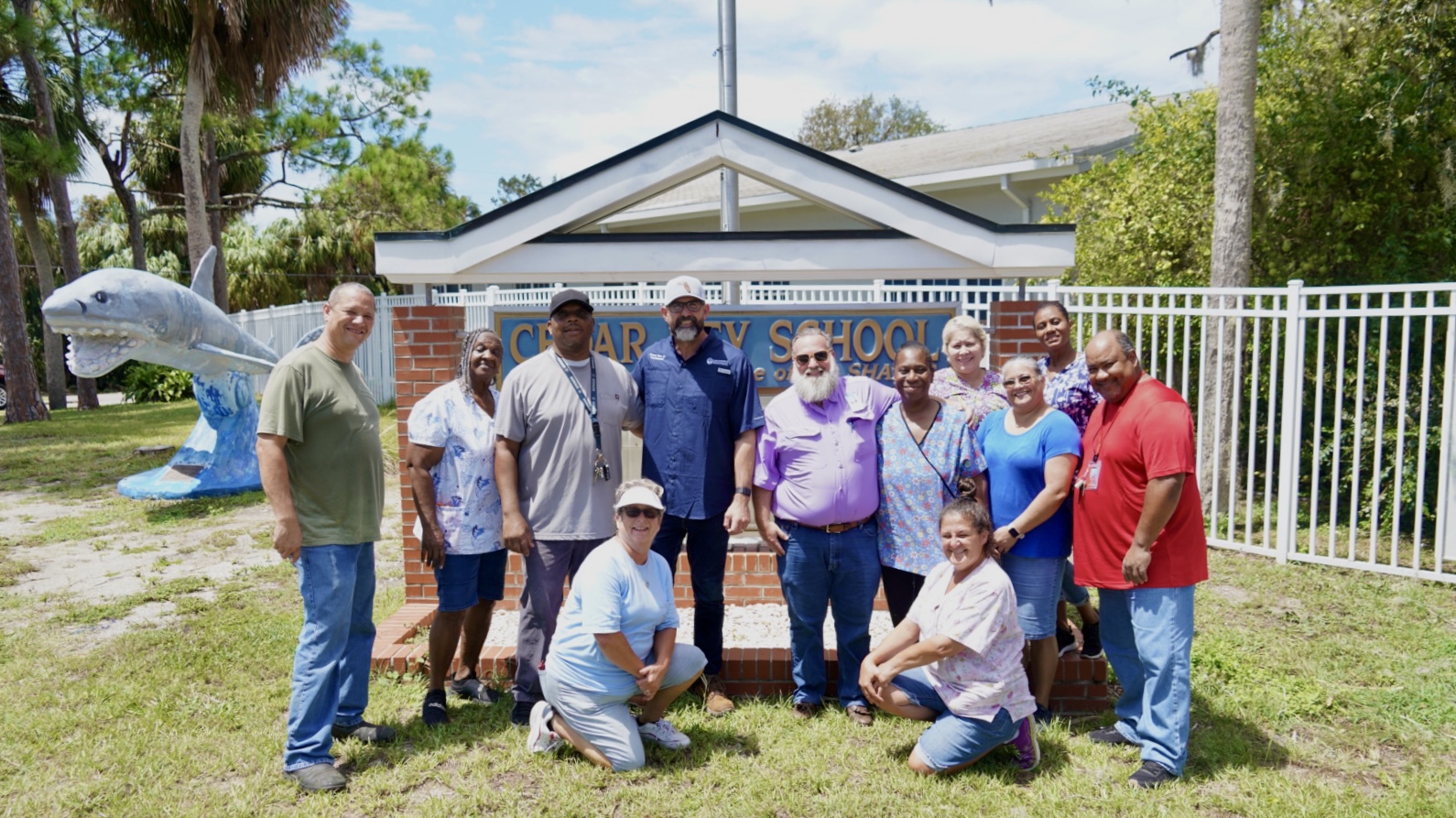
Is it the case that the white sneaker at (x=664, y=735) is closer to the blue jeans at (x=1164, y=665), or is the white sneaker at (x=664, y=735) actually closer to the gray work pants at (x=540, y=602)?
the gray work pants at (x=540, y=602)

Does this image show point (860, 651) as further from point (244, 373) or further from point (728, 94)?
point (244, 373)

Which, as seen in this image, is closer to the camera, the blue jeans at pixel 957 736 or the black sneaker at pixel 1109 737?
the blue jeans at pixel 957 736

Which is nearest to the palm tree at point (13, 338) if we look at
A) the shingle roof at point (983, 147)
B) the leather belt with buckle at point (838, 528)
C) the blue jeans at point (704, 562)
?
the shingle roof at point (983, 147)

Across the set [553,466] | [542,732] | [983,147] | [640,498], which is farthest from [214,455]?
[983,147]

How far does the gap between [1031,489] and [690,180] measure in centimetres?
246

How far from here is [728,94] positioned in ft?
29.9

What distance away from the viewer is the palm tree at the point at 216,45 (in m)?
14.1

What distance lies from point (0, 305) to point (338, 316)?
16585mm

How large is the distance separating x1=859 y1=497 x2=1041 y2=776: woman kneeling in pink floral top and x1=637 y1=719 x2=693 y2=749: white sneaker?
77cm

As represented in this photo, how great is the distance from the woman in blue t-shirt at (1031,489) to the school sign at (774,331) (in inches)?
58.5

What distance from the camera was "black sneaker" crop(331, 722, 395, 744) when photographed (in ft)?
13.1

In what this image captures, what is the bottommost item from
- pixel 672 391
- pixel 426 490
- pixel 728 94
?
pixel 426 490

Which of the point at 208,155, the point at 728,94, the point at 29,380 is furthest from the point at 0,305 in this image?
the point at 728,94

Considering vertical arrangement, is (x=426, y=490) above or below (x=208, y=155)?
below
